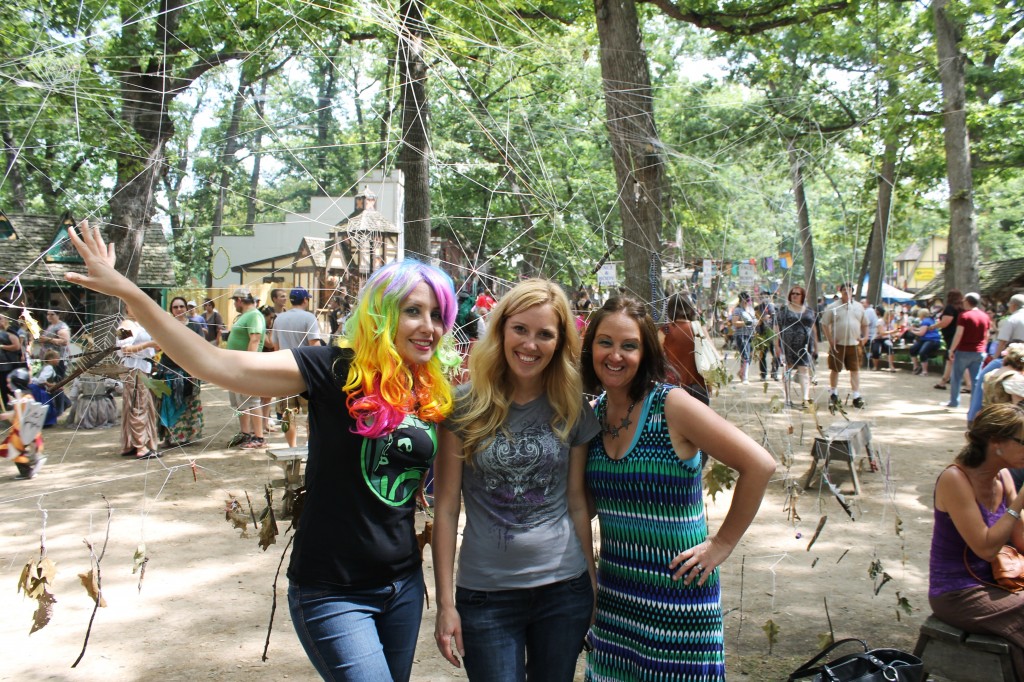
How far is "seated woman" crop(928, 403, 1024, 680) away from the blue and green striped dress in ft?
5.10

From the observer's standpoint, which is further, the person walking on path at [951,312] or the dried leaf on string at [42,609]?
the person walking on path at [951,312]

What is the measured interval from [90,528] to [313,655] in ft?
15.1

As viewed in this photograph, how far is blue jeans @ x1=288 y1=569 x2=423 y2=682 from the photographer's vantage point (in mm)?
1852

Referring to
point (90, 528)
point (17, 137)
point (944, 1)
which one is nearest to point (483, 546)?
point (90, 528)

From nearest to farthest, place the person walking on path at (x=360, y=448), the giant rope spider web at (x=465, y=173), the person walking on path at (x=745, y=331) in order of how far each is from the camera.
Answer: the person walking on path at (x=360, y=448), the giant rope spider web at (x=465, y=173), the person walking on path at (x=745, y=331)

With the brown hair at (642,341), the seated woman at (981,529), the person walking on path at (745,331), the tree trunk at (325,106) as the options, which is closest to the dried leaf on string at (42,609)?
the tree trunk at (325,106)

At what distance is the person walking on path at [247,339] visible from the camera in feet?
24.0

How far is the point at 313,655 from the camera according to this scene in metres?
1.88

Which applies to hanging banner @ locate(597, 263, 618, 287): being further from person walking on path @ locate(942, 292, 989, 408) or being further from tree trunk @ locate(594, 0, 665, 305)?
person walking on path @ locate(942, 292, 989, 408)

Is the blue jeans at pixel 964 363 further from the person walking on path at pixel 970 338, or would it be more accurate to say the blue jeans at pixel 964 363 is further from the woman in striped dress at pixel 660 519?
the woman in striped dress at pixel 660 519

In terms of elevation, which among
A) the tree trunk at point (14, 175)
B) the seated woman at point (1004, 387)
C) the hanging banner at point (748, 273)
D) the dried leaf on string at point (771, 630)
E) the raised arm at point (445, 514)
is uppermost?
the tree trunk at point (14, 175)

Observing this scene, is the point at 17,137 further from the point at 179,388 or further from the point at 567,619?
the point at 567,619

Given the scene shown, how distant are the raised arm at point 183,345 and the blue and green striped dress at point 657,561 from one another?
975 millimetres

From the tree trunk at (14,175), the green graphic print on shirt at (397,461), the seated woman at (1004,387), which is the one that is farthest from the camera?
the tree trunk at (14,175)
